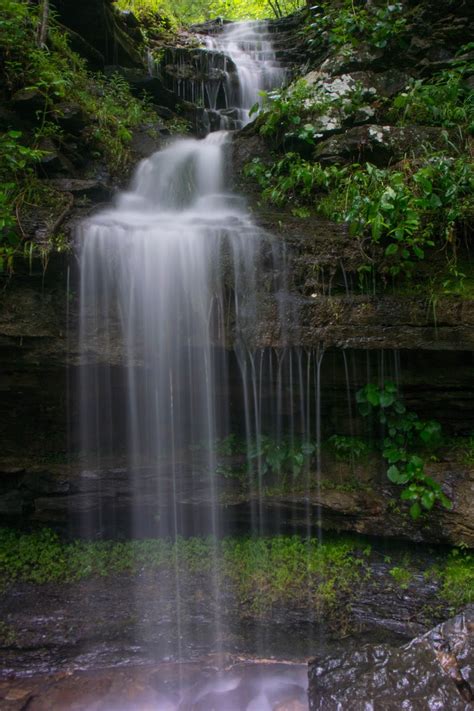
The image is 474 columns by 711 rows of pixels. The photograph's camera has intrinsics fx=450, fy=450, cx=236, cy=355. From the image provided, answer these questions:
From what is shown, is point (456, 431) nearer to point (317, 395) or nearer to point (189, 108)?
point (317, 395)

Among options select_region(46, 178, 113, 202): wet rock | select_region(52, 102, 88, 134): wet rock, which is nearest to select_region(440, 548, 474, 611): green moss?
select_region(46, 178, 113, 202): wet rock

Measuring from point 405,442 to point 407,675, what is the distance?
6.99 ft

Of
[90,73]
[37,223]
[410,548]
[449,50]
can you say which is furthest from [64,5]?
[410,548]

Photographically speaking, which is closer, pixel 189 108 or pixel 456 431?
pixel 456 431

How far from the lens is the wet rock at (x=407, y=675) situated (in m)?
3.05

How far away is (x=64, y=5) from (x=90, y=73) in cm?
120

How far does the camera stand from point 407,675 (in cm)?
322

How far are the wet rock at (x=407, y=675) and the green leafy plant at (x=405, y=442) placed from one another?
3.20 ft

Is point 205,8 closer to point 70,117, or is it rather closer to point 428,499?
point 70,117

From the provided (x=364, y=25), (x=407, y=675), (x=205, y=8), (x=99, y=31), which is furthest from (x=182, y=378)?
(x=205, y=8)

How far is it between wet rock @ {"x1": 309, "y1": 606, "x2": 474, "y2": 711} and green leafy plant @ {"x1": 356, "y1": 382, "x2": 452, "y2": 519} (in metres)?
0.97

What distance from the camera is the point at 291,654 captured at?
398 cm

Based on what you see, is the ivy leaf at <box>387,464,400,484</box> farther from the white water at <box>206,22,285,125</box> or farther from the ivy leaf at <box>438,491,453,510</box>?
the white water at <box>206,22,285,125</box>

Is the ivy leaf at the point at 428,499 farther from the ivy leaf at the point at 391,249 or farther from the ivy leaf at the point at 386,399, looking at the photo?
the ivy leaf at the point at 391,249
